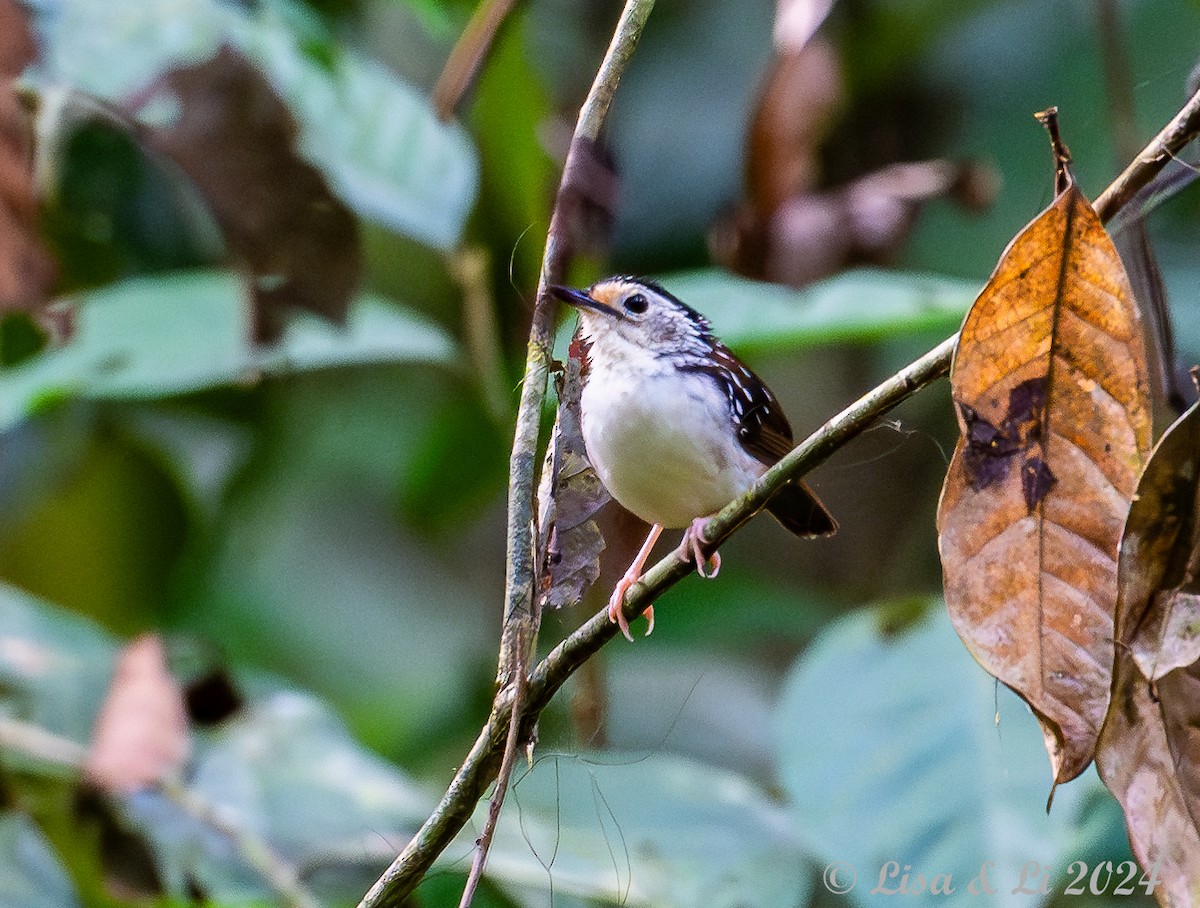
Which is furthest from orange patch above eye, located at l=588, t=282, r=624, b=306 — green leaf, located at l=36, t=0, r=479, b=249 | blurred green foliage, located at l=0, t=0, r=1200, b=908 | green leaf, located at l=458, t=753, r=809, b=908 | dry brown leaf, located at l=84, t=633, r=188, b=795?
dry brown leaf, located at l=84, t=633, r=188, b=795

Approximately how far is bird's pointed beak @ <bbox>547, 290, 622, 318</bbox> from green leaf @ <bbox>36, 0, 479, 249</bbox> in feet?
3.30

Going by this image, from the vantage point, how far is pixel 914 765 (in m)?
1.99

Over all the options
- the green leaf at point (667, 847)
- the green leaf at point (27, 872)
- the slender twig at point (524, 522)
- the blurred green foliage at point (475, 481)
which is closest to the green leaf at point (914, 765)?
the blurred green foliage at point (475, 481)

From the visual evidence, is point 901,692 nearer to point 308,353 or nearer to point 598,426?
point 598,426

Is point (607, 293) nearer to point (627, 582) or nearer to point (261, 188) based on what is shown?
point (627, 582)

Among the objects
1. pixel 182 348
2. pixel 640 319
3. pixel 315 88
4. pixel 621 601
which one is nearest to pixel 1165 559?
pixel 621 601

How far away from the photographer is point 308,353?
258cm

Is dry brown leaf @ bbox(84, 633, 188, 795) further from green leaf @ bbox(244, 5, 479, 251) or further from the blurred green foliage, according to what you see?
green leaf @ bbox(244, 5, 479, 251)

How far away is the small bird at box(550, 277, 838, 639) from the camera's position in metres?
1.22

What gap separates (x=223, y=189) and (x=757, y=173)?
2.97ft

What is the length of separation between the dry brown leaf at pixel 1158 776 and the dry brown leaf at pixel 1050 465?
0.04 meters

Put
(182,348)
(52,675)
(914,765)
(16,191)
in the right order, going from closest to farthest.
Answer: (16,191), (914,765), (52,675), (182,348)

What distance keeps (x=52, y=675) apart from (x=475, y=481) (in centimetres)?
102

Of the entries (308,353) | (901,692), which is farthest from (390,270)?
(901,692)
